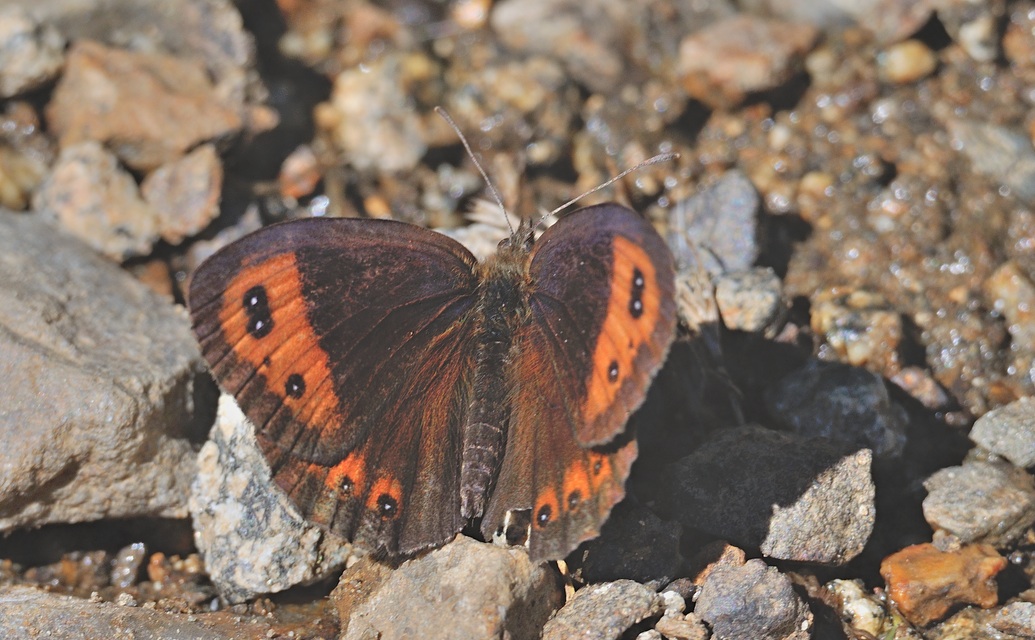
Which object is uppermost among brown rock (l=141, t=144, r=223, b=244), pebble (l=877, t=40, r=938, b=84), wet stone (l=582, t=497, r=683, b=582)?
brown rock (l=141, t=144, r=223, b=244)

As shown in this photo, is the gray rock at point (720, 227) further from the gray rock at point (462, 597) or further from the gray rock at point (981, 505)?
the gray rock at point (462, 597)

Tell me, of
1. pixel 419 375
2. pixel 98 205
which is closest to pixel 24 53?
pixel 98 205

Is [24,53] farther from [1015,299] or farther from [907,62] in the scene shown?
[1015,299]

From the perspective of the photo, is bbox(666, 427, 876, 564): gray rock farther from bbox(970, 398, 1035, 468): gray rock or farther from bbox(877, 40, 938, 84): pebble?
bbox(877, 40, 938, 84): pebble

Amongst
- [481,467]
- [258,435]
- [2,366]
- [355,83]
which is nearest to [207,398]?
[2,366]

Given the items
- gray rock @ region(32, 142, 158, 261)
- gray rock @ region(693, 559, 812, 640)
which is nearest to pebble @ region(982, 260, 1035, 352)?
gray rock @ region(693, 559, 812, 640)

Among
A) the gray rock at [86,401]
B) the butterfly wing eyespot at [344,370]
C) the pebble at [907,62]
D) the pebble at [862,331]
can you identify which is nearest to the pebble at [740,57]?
the pebble at [907,62]
